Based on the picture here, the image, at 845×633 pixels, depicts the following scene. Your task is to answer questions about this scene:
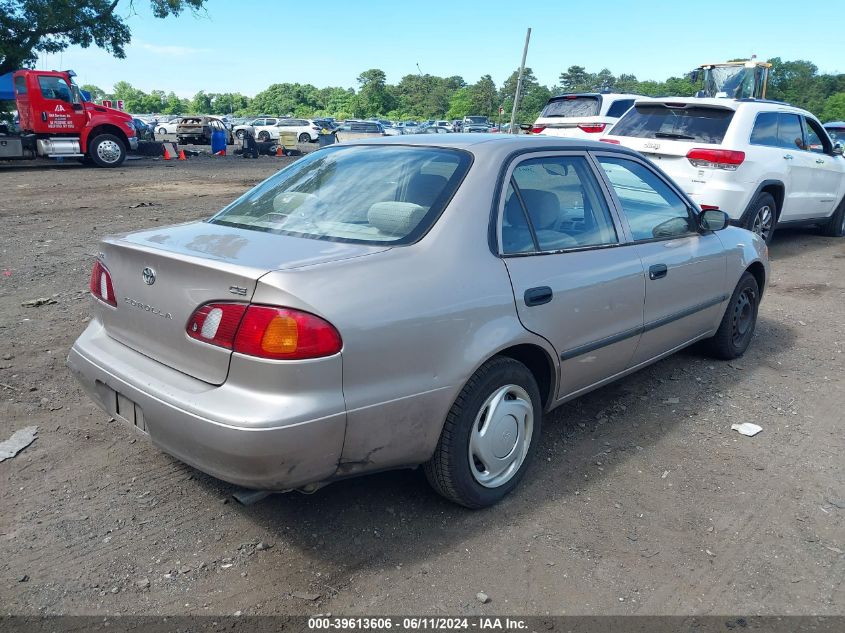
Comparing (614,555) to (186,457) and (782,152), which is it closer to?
(186,457)

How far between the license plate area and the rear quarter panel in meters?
0.79

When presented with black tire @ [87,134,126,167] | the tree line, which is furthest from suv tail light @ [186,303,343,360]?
the tree line

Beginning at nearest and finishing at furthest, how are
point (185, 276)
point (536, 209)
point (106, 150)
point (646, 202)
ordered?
1. point (185, 276)
2. point (536, 209)
3. point (646, 202)
4. point (106, 150)

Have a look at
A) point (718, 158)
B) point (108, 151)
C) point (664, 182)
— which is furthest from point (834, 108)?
point (664, 182)

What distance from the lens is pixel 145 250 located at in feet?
9.22

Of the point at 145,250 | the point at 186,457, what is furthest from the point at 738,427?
the point at 145,250

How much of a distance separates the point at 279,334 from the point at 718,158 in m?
6.71

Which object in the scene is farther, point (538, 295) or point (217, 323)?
point (538, 295)

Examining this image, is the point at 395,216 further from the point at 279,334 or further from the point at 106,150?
the point at 106,150

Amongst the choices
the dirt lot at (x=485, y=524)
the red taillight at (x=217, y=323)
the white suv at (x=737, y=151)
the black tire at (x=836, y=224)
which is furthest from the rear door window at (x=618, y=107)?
the red taillight at (x=217, y=323)

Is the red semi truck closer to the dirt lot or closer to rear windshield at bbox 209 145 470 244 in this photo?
the dirt lot

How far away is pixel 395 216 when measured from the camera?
297cm

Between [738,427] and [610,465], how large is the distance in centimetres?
103

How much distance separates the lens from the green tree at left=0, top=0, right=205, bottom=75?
23.4 m
